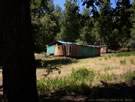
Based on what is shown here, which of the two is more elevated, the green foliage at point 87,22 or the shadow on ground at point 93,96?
the green foliage at point 87,22

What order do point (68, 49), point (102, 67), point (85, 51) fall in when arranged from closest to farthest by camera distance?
point (102, 67) < point (68, 49) < point (85, 51)

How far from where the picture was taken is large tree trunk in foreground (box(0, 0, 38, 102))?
8.13ft

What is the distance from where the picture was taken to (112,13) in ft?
18.9

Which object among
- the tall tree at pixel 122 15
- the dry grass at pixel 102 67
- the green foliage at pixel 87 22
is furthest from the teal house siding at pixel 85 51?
the tall tree at pixel 122 15

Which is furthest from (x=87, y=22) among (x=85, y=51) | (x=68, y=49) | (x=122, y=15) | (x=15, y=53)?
(x=85, y=51)

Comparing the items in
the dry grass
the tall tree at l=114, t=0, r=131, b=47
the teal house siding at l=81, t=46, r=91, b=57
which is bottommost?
the dry grass

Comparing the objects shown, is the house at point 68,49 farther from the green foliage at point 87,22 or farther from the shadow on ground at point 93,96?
the shadow on ground at point 93,96

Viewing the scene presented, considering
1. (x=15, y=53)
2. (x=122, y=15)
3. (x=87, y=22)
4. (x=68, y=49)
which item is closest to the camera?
(x=15, y=53)

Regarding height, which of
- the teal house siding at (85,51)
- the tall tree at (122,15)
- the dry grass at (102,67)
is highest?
the tall tree at (122,15)

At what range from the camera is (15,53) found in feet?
8.13

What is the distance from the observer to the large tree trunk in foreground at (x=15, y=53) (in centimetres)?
248

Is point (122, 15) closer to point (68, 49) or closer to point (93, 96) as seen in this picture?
point (93, 96)

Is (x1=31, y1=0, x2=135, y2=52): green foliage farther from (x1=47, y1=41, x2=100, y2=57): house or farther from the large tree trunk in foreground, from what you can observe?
the large tree trunk in foreground

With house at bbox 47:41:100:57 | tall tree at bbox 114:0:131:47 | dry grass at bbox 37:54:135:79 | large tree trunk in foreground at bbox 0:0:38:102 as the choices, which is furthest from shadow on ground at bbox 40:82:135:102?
house at bbox 47:41:100:57
